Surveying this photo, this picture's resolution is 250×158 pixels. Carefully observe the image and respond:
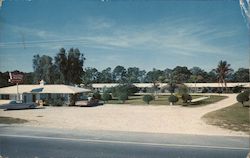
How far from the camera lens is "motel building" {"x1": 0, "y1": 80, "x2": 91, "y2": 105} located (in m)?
6.50

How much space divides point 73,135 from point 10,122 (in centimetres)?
157

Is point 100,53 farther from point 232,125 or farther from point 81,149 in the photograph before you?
point 232,125

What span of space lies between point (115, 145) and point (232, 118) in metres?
2.21

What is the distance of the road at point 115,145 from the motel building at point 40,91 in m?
0.70

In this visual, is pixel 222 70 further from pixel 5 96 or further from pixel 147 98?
pixel 5 96

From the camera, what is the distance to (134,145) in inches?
230

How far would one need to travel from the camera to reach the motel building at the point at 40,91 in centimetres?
650

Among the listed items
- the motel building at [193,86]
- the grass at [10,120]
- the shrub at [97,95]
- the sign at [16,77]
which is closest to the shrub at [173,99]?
the motel building at [193,86]

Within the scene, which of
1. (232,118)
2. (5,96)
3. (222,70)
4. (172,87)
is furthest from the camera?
(5,96)

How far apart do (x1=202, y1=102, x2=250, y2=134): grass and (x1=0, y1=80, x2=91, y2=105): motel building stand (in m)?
2.60

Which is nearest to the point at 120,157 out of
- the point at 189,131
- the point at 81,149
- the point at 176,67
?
the point at 81,149

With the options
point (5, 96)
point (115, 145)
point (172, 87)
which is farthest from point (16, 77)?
point (172, 87)

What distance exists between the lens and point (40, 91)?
265 inches

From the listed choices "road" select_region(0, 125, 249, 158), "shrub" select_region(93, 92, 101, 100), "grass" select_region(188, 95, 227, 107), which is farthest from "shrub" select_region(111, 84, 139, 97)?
"grass" select_region(188, 95, 227, 107)
